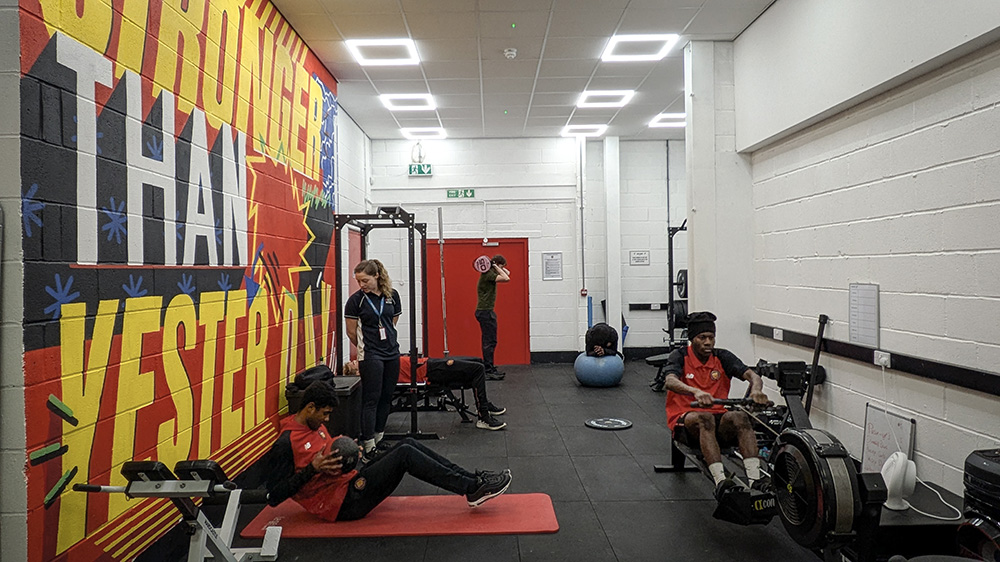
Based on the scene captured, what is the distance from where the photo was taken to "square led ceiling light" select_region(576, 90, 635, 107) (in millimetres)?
6727

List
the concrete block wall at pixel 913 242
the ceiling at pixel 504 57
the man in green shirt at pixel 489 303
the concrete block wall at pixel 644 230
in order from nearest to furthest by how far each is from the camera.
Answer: the concrete block wall at pixel 913 242 → the ceiling at pixel 504 57 → the man in green shirt at pixel 489 303 → the concrete block wall at pixel 644 230

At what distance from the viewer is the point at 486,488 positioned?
3.38m

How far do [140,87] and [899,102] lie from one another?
3844mm

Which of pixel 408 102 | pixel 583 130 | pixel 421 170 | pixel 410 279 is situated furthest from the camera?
pixel 421 170

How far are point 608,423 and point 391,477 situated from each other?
2669 millimetres

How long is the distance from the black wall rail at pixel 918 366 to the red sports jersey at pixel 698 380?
2.43 feet

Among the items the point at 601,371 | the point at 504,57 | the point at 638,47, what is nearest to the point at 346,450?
the point at 504,57

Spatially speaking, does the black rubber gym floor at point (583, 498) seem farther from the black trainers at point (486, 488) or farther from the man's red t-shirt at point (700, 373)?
the man's red t-shirt at point (700, 373)

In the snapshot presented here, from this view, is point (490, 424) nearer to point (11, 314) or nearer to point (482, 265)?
point (482, 265)

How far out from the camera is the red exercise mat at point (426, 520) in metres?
3.18

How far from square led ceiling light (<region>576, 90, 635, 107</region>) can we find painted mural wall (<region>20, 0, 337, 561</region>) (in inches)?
140

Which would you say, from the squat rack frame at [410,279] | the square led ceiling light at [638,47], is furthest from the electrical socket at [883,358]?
the squat rack frame at [410,279]

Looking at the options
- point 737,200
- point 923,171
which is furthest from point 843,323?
point 737,200

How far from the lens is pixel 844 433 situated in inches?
150
